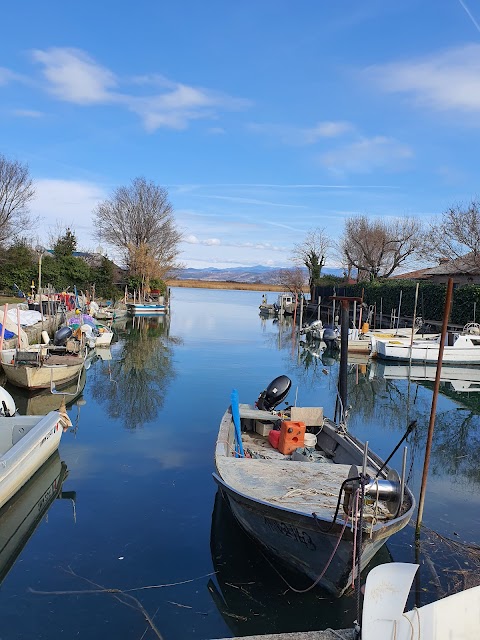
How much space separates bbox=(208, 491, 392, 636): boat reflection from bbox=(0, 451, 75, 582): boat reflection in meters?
2.92

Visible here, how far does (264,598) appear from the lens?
7.04 meters

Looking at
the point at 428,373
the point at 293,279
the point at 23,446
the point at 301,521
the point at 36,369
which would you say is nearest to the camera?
the point at 301,521

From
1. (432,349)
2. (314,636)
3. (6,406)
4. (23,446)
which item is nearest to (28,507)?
(23,446)

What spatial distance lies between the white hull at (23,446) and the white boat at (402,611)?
627cm

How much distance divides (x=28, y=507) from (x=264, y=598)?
4826mm

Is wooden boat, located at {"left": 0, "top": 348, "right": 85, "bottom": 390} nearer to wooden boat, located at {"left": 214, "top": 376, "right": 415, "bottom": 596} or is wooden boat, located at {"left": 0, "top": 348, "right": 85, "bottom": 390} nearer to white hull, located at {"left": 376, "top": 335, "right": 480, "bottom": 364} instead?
wooden boat, located at {"left": 214, "top": 376, "right": 415, "bottom": 596}

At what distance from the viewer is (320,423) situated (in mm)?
11367

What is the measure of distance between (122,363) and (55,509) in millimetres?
16628

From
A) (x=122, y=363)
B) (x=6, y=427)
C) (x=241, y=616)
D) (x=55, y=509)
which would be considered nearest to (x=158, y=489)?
(x=55, y=509)

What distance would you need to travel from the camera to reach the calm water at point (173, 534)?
6.67 meters

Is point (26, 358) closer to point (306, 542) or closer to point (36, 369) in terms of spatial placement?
point (36, 369)

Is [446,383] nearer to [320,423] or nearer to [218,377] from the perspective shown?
[218,377]

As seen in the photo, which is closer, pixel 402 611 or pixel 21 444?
pixel 402 611

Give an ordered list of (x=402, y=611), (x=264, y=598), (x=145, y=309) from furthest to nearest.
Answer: (x=145, y=309)
(x=264, y=598)
(x=402, y=611)
